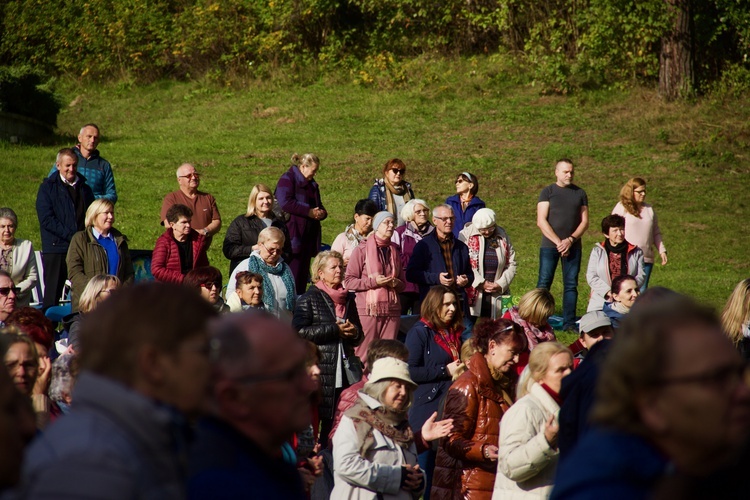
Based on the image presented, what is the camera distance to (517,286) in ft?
50.5

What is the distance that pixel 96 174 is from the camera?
11898 millimetres

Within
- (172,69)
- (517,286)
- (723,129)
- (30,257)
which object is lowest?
(517,286)

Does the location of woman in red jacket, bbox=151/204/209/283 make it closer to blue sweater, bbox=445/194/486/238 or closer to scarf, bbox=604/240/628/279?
blue sweater, bbox=445/194/486/238

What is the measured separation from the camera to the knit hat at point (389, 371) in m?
5.86

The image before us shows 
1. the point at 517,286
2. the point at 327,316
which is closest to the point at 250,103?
the point at 517,286

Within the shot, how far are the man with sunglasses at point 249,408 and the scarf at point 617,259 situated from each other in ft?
30.2

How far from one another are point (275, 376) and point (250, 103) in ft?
92.8

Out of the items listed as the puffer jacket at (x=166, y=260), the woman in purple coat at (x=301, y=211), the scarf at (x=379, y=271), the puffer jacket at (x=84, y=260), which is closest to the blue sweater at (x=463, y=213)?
the woman in purple coat at (x=301, y=211)

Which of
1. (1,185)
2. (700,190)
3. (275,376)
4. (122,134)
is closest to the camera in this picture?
(275,376)

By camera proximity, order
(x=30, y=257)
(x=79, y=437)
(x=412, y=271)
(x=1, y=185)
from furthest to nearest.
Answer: (x=1, y=185)
(x=412, y=271)
(x=30, y=257)
(x=79, y=437)

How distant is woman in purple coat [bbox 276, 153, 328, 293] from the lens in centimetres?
1208

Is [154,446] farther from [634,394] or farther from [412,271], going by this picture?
[412,271]

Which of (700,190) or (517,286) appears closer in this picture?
(517,286)

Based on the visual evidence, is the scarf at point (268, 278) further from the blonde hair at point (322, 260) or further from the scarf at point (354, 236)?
the scarf at point (354, 236)
